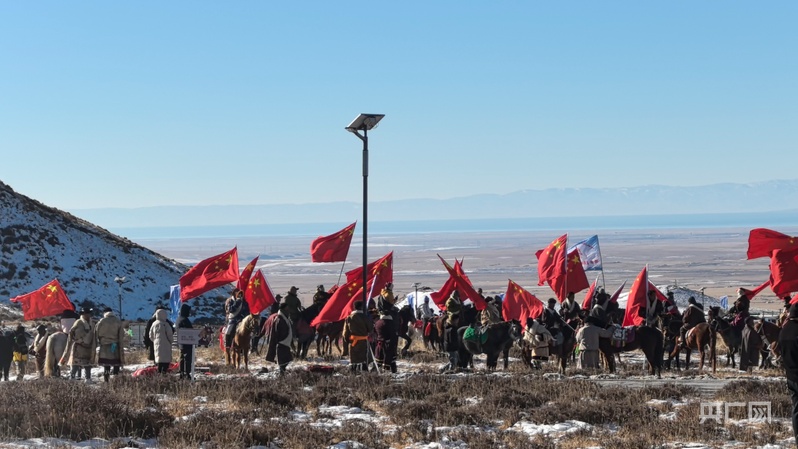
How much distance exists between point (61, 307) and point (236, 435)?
16290mm

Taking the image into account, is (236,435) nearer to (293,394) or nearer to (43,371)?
(293,394)

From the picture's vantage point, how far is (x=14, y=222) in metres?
71.3

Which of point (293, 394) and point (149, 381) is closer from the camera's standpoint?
point (293, 394)

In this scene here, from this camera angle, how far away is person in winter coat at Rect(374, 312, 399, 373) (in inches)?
963

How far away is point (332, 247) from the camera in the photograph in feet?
96.0

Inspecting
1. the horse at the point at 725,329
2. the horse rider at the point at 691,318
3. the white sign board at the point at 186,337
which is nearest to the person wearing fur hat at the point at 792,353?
the white sign board at the point at 186,337

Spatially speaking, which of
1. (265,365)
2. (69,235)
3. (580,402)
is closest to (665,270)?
(69,235)

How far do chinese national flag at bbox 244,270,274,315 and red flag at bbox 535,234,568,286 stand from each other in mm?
7483

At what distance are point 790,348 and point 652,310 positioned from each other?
46.7 ft

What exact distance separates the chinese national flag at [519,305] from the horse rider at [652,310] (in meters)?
2.52

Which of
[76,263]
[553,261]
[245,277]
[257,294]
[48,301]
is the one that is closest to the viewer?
[48,301]

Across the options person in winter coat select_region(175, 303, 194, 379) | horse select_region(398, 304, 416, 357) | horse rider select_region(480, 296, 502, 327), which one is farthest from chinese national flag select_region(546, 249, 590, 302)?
person in winter coat select_region(175, 303, 194, 379)

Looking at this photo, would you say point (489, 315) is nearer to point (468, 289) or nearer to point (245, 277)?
point (468, 289)

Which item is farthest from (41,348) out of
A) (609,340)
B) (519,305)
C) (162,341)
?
(609,340)
